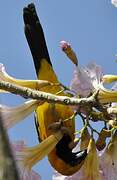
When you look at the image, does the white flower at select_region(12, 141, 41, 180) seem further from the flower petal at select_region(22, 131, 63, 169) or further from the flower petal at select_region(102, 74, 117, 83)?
the flower petal at select_region(102, 74, 117, 83)

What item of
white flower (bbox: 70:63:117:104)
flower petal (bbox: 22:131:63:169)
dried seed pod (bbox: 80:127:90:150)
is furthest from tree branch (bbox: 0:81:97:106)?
flower petal (bbox: 22:131:63:169)

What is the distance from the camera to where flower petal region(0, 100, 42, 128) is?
1512mm

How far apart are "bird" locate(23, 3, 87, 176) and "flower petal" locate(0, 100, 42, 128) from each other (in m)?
→ 0.05

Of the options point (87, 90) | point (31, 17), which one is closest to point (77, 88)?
point (87, 90)

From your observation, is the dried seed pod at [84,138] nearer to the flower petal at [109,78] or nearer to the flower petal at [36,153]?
the flower petal at [36,153]

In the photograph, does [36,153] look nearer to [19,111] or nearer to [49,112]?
[19,111]

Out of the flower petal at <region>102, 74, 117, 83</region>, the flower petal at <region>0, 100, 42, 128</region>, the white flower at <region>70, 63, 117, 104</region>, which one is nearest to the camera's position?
the white flower at <region>70, 63, 117, 104</region>

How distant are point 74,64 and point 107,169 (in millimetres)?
418

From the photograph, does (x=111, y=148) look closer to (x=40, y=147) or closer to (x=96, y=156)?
(x=96, y=156)

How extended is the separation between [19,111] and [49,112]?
1.09ft

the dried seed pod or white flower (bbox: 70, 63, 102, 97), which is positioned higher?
white flower (bbox: 70, 63, 102, 97)

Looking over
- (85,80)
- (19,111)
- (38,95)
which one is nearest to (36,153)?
(19,111)

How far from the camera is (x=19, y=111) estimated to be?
159 cm

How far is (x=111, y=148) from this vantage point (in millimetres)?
1468
